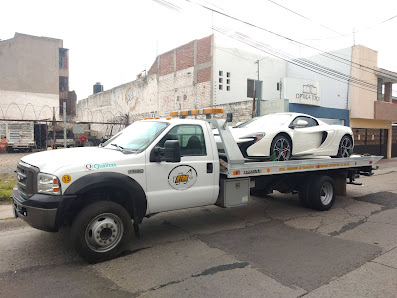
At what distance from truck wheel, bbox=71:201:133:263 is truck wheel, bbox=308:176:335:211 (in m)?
4.50

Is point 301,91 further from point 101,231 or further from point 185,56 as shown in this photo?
point 101,231

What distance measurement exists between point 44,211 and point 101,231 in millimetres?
757

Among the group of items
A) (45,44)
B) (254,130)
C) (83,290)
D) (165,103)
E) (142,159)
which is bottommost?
(83,290)

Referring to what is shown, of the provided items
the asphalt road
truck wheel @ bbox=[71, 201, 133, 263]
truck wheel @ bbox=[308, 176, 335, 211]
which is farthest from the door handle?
truck wheel @ bbox=[308, 176, 335, 211]

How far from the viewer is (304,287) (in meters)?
3.67

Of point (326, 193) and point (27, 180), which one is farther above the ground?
point (27, 180)

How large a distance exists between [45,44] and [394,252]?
36.8 metres

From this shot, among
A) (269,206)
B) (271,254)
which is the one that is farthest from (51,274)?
(269,206)

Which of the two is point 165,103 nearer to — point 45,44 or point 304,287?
point 45,44

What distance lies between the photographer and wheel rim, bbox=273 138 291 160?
669 cm

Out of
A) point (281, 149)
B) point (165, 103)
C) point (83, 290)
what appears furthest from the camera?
point (165, 103)

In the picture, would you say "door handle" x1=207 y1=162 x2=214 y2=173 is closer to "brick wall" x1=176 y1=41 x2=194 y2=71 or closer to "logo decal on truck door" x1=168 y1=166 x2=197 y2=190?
"logo decal on truck door" x1=168 y1=166 x2=197 y2=190

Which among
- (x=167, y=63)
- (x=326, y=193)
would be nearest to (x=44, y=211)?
(x=326, y=193)

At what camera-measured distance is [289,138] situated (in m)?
6.91
